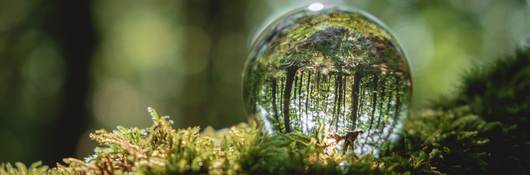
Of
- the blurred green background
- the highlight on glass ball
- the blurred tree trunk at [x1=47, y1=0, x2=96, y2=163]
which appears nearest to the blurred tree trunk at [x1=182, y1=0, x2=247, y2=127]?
the blurred green background

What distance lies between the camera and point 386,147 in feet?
6.64

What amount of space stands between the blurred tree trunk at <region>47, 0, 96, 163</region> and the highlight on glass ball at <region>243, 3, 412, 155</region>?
10.6 m

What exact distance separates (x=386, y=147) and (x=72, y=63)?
462 inches

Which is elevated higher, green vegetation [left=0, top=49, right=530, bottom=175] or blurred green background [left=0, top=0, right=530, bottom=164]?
blurred green background [left=0, top=0, right=530, bottom=164]

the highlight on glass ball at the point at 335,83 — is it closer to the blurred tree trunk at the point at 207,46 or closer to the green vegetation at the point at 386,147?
the green vegetation at the point at 386,147

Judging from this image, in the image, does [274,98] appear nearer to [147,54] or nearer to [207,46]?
[207,46]

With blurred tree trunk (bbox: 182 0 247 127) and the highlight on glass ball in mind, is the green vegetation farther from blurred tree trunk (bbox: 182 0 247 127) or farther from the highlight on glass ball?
blurred tree trunk (bbox: 182 0 247 127)

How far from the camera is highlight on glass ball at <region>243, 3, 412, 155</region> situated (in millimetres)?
1872

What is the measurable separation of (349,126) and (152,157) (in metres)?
0.82

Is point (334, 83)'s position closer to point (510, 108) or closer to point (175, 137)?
point (175, 137)

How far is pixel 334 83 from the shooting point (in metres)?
1.87

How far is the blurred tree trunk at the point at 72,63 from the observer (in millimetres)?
11781

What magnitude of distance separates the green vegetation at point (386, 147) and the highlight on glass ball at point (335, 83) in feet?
0.37

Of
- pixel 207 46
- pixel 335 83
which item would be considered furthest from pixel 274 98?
pixel 207 46
